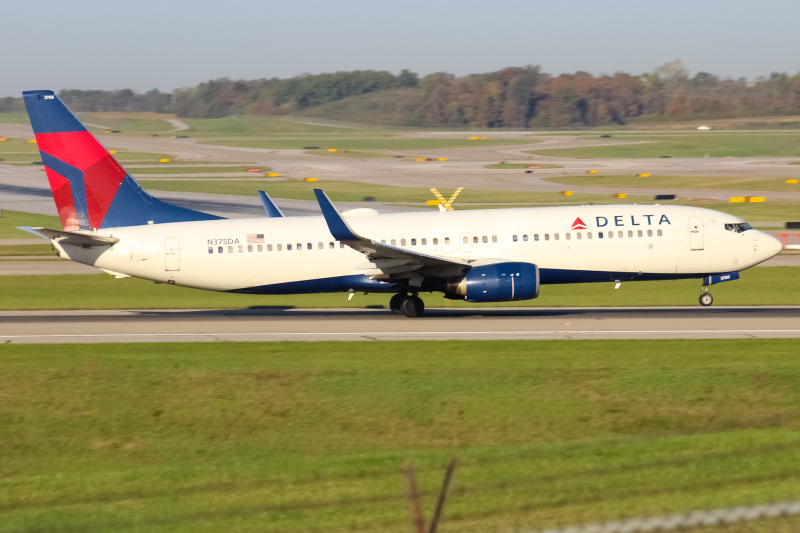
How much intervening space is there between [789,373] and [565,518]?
12.1m

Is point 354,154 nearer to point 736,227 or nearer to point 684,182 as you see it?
point 684,182

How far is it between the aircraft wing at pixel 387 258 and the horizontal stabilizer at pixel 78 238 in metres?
8.54

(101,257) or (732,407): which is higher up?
(101,257)

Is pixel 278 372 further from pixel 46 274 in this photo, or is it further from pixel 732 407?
pixel 46 274

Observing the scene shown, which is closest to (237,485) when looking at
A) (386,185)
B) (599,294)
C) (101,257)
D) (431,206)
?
(101,257)

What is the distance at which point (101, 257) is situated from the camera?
117ft

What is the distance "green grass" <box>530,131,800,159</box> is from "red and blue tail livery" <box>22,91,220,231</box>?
4995 inches

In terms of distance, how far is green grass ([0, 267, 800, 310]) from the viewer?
136 feet

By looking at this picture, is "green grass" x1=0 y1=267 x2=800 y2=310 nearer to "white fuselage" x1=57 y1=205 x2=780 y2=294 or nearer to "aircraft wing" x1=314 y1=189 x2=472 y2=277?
"white fuselage" x1=57 y1=205 x2=780 y2=294

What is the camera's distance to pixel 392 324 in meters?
34.7

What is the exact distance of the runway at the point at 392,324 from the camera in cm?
3145

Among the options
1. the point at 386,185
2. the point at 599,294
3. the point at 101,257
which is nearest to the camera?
the point at 101,257

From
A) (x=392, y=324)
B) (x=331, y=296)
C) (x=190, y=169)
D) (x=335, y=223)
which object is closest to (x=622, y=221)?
(x=392, y=324)

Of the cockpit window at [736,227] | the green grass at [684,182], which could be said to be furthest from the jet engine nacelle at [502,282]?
the green grass at [684,182]
